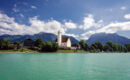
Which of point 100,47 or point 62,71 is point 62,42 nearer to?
point 100,47

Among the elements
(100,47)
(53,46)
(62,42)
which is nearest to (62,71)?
(53,46)

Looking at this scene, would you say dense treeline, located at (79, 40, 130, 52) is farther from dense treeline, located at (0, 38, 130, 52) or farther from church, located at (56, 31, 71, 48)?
church, located at (56, 31, 71, 48)

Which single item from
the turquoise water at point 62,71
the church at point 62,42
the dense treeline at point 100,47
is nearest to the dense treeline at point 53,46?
the dense treeline at point 100,47

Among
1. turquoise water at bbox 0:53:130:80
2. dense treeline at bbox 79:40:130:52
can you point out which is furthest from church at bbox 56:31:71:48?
turquoise water at bbox 0:53:130:80

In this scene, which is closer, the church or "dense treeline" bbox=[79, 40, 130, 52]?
"dense treeline" bbox=[79, 40, 130, 52]

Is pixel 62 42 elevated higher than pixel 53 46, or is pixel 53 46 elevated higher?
pixel 62 42

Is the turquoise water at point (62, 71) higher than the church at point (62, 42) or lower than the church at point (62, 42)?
lower

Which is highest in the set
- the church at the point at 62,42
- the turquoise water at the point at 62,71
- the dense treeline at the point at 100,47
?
the church at the point at 62,42

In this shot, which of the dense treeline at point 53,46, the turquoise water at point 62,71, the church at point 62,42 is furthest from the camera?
the church at point 62,42

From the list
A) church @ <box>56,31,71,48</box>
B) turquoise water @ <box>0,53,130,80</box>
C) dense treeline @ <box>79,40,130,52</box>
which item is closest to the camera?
turquoise water @ <box>0,53,130,80</box>

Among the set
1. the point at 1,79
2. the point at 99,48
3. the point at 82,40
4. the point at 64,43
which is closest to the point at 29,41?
the point at 64,43

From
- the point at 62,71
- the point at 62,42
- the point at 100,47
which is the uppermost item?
the point at 62,42

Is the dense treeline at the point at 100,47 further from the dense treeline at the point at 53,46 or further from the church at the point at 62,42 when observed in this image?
the church at the point at 62,42

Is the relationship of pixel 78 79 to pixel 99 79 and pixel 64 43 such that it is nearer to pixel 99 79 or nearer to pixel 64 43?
pixel 99 79
